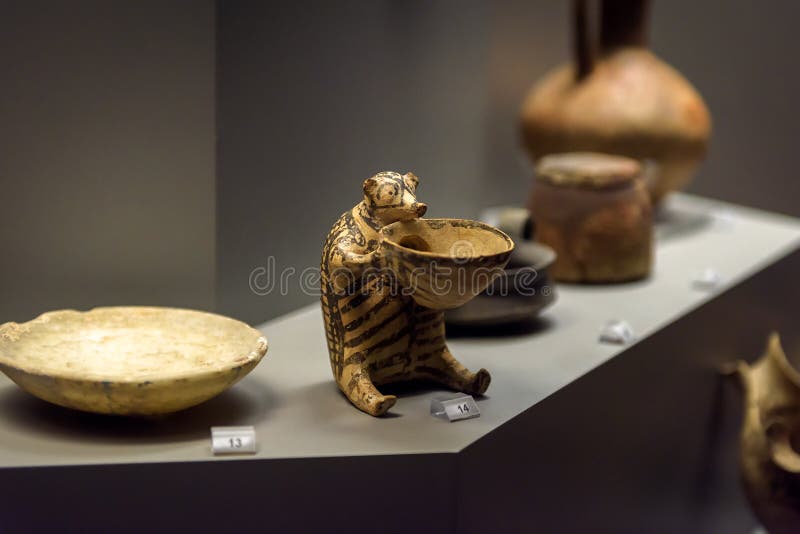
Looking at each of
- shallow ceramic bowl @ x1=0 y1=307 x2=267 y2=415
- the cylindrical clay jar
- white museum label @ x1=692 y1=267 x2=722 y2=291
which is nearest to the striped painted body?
A: shallow ceramic bowl @ x1=0 y1=307 x2=267 y2=415

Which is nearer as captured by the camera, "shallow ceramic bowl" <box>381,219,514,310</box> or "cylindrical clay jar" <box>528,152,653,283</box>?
"shallow ceramic bowl" <box>381,219,514,310</box>

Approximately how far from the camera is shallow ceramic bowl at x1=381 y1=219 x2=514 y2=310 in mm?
1279

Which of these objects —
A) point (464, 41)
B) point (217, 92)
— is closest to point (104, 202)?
point (217, 92)

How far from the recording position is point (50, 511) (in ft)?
3.98

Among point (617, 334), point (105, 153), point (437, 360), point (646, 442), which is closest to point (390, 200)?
point (437, 360)

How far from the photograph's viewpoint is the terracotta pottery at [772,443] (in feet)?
6.39

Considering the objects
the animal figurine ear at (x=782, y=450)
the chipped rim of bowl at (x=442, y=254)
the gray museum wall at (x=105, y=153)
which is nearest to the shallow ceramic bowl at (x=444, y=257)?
the chipped rim of bowl at (x=442, y=254)

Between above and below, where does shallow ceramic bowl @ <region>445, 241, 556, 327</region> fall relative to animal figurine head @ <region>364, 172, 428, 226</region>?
below

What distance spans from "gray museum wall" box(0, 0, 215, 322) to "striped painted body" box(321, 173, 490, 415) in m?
0.33

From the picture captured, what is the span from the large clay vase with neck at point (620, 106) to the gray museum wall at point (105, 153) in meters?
1.16

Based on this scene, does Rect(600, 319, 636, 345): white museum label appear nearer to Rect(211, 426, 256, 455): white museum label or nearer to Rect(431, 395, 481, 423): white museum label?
Rect(431, 395, 481, 423): white museum label

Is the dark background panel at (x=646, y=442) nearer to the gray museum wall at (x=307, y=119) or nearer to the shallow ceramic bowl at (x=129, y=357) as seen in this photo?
the shallow ceramic bowl at (x=129, y=357)

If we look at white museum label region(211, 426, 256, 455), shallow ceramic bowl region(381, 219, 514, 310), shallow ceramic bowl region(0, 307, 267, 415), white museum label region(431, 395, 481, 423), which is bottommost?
white museum label region(431, 395, 481, 423)

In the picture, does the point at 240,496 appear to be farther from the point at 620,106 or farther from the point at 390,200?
the point at 620,106
